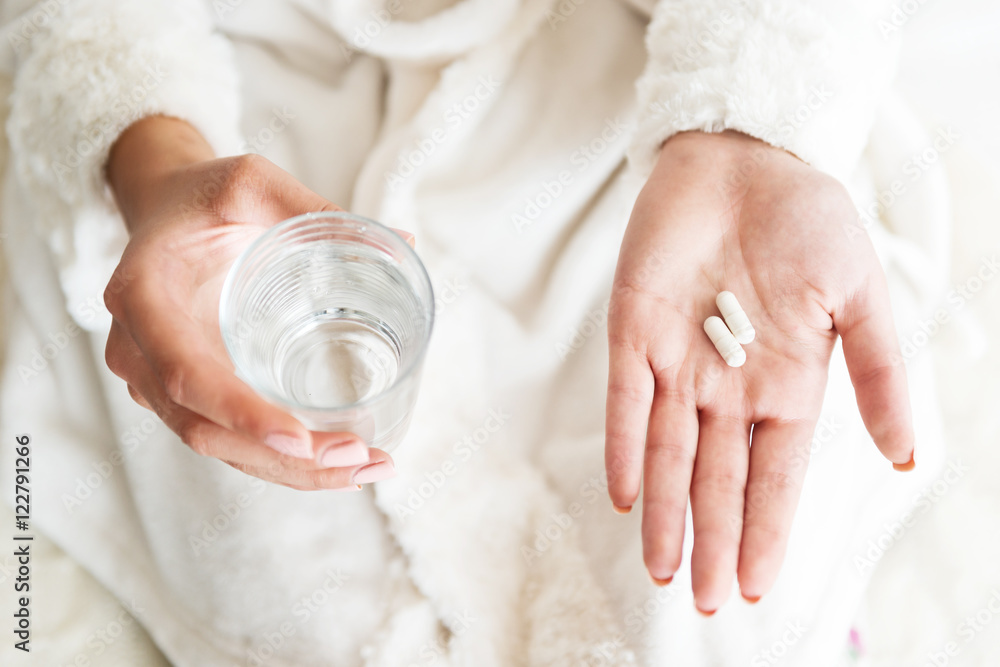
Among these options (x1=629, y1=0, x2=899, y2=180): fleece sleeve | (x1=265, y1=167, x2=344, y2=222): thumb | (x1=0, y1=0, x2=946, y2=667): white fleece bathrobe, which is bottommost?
(x1=0, y1=0, x2=946, y2=667): white fleece bathrobe

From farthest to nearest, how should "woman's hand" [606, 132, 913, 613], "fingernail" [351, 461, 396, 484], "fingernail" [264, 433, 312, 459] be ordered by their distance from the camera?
"woman's hand" [606, 132, 913, 613]
"fingernail" [351, 461, 396, 484]
"fingernail" [264, 433, 312, 459]

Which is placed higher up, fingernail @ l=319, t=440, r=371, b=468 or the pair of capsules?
fingernail @ l=319, t=440, r=371, b=468

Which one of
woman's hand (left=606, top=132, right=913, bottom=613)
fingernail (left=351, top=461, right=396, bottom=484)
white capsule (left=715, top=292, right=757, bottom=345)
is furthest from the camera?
white capsule (left=715, top=292, right=757, bottom=345)

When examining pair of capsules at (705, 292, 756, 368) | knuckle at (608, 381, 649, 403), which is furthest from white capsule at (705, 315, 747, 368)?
knuckle at (608, 381, 649, 403)

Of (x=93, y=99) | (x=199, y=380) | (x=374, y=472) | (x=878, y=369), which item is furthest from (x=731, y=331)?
(x=93, y=99)

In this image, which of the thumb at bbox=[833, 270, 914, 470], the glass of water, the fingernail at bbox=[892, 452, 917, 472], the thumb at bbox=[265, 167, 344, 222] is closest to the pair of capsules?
the thumb at bbox=[833, 270, 914, 470]

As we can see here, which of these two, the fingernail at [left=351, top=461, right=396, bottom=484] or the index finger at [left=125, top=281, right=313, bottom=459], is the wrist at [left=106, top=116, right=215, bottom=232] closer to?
the index finger at [left=125, top=281, right=313, bottom=459]

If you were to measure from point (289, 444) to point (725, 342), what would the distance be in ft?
1.95

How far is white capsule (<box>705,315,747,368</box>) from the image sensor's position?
0.93 m

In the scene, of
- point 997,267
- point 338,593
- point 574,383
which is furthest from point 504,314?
point 997,267

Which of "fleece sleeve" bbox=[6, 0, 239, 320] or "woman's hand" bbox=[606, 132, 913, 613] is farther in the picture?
"fleece sleeve" bbox=[6, 0, 239, 320]

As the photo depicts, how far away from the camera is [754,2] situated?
1075 mm

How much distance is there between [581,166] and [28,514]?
109cm

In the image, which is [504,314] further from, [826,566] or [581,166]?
[826,566]
